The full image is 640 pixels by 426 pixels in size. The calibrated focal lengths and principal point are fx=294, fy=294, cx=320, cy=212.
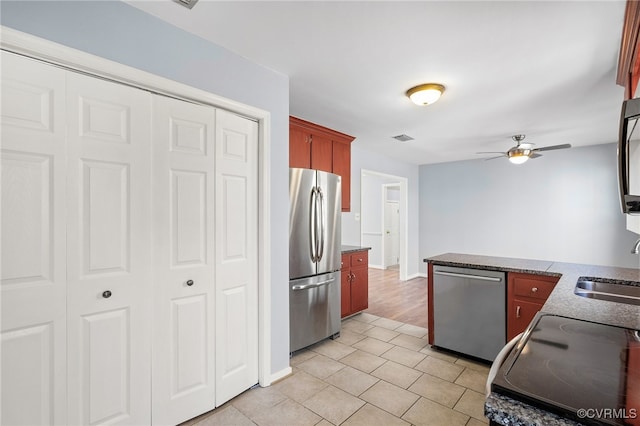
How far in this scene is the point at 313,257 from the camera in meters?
3.05

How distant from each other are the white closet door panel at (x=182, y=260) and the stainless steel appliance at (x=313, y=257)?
0.95 m

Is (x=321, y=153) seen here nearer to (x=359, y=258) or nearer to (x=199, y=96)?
(x=359, y=258)

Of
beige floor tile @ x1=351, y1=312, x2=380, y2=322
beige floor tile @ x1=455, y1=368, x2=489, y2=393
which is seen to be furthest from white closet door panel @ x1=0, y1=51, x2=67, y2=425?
beige floor tile @ x1=351, y1=312, x2=380, y2=322

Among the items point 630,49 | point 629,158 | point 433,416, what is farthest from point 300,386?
point 630,49

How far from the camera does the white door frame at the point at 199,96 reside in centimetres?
141

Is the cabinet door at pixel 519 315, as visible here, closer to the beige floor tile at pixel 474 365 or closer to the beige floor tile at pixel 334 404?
A: the beige floor tile at pixel 474 365

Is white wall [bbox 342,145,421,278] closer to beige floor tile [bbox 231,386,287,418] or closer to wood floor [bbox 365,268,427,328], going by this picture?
wood floor [bbox 365,268,427,328]

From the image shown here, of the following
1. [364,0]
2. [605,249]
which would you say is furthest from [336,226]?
[605,249]

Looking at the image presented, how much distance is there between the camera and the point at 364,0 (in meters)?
1.64

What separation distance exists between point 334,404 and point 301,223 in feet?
5.05

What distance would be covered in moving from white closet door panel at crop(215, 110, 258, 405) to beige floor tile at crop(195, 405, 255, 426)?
0.09 m

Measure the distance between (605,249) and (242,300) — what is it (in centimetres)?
585

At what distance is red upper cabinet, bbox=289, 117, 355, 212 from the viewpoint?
3348 mm

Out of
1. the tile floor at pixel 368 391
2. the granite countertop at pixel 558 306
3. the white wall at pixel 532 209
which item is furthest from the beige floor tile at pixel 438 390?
the white wall at pixel 532 209
